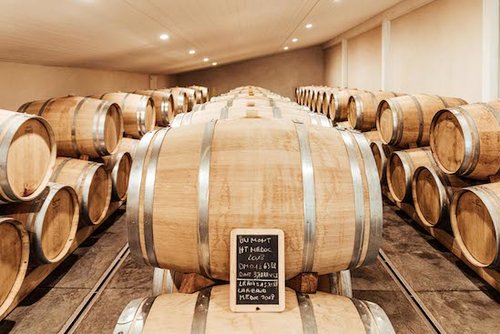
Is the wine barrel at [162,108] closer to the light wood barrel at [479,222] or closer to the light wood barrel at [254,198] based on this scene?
the light wood barrel at [479,222]

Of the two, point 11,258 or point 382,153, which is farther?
point 382,153

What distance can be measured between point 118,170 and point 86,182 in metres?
0.87

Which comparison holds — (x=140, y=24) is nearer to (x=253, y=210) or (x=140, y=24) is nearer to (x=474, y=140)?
(x=474, y=140)

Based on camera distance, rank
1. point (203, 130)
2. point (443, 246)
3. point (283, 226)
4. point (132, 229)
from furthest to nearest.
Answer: point (443, 246) < point (203, 130) < point (132, 229) < point (283, 226)

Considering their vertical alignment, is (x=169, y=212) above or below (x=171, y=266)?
above

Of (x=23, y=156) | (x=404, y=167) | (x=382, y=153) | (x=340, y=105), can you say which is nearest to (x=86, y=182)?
(x=23, y=156)

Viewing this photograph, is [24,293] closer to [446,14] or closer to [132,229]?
[132,229]

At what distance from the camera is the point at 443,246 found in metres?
3.79

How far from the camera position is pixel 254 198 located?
4.89ft

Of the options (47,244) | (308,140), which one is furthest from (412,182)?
(47,244)

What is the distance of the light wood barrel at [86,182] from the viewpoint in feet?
11.9

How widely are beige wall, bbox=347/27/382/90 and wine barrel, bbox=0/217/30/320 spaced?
9.71 metres

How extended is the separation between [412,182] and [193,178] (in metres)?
3.38

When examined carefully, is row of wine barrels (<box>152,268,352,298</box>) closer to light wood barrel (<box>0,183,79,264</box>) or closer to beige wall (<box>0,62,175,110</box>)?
light wood barrel (<box>0,183,79,264</box>)
